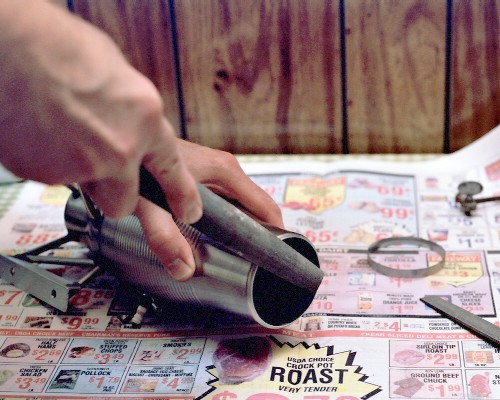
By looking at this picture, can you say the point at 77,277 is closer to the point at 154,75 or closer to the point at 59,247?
the point at 59,247

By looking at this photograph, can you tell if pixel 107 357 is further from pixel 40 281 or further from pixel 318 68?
pixel 318 68

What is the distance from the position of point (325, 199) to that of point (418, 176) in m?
0.14

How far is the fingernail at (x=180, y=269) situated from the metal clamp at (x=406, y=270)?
25cm

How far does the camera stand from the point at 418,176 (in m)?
1.06

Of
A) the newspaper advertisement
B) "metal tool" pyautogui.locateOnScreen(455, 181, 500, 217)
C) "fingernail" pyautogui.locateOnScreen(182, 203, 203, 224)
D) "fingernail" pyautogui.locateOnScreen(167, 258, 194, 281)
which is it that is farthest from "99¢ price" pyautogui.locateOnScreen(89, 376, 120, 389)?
"metal tool" pyautogui.locateOnScreen(455, 181, 500, 217)

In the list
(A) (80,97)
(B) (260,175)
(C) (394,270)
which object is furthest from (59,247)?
(A) (80,97)

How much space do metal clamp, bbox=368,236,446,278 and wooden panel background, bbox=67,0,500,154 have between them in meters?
0.31

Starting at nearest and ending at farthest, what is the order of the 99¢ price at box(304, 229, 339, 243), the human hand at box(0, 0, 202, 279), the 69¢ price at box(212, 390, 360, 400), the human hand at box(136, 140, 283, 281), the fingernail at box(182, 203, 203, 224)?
the human hand at box(0, 0, 202, 279), the fingernail at box(182, 203, 203, 224), the 69¢ price at box(212, 390, 360, 400), the human hand at box(136, 140, 283, 281), the 99¢ price at box(304, 229, 339, 243)

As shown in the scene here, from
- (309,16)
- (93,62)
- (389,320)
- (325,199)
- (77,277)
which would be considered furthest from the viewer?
(309,16)

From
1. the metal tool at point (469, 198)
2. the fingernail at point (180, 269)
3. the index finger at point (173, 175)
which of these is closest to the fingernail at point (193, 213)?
the index finger at point (173, 175)

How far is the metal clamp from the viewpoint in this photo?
0.84 metres

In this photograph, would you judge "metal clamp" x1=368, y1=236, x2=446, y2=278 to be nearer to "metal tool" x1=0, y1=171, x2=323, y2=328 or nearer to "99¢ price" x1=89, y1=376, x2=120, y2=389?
"metal tool" x1=0, y1=171, x2=323, y2=328

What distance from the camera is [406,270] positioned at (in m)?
0.84

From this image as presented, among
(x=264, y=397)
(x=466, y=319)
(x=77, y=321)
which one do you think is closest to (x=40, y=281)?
(x=77, y=321)
